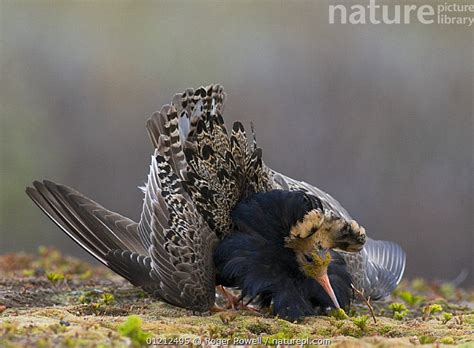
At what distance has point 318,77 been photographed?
19.6 metres

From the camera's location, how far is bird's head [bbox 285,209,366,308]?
8.72 metres

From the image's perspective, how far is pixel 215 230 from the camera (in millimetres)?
9391

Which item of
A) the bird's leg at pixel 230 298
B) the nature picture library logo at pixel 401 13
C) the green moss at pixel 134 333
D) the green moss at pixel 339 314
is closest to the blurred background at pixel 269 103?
the nature picture library logo at pixel 401 13

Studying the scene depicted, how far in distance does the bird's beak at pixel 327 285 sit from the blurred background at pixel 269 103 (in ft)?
29.3

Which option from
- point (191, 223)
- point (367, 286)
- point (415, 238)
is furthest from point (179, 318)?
point (415, 238)

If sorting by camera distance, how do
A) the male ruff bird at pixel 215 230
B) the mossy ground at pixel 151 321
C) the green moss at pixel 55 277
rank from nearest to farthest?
1. the mossy ground at pixel 151 321
2. the male ruff bird at pixel 215 230
3. the green moss at pixel 55 277

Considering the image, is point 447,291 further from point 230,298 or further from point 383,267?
point 230,298

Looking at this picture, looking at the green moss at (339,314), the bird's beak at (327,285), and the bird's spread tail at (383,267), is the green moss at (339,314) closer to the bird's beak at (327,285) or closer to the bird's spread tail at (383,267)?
the bird's beak at (327,285)

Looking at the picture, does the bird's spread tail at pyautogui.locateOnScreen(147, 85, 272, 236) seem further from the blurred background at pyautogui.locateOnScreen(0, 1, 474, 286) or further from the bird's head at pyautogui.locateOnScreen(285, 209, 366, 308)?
the blurred background at pyautogui.locateOnScreen(0, 1, 474, 286)

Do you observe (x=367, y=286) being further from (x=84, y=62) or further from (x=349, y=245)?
(x=84, y=62)

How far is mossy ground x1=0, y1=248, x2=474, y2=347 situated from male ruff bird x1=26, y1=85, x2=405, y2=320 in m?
0.31

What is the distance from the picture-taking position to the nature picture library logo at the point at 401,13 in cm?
1880

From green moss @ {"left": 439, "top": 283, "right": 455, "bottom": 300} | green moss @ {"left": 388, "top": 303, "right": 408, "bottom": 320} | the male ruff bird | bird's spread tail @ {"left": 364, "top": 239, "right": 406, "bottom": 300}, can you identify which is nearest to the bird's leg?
the male ruff bird

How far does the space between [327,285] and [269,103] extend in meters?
10.8
